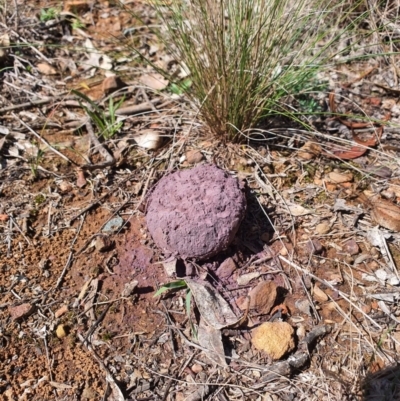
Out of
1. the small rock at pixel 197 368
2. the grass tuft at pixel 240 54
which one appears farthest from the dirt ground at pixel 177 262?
the grass tuft at pixel 240 54

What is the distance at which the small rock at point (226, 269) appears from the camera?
1.59 m

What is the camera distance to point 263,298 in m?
1.51

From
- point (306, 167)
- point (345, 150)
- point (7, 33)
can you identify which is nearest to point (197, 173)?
point (306, 167)

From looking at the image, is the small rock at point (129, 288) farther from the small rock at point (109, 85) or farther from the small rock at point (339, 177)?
the small rock at point (109, 85)

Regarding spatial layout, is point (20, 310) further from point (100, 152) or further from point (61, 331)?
point (100, 152)

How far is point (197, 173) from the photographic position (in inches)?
65.3

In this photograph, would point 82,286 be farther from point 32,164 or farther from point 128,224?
point 32,164

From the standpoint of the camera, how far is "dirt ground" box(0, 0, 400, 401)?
141cm

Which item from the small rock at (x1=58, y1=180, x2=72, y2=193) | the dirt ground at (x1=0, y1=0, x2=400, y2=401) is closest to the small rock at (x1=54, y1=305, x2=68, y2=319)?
the dirt ground at (x1=0, y1=0, x2=400, y2=401)

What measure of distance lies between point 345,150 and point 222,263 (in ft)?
2.32

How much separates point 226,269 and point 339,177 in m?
0.60

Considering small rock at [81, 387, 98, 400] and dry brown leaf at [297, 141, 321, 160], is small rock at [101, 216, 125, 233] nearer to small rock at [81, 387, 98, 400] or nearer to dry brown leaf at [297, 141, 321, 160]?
small rock at [81, 387, 98, 400]

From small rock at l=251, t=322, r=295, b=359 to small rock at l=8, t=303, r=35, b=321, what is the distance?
0.67 metres

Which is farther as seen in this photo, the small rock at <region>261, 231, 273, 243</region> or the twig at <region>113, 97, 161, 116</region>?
the twig at <region>113, 97, 161, 116</region>
